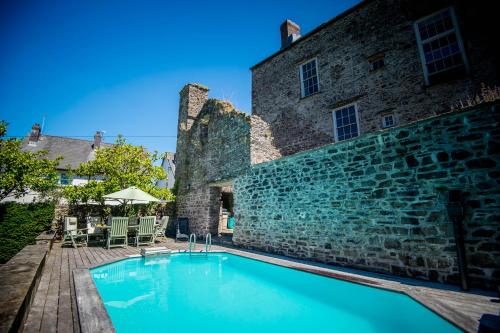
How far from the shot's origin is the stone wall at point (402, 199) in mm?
3857

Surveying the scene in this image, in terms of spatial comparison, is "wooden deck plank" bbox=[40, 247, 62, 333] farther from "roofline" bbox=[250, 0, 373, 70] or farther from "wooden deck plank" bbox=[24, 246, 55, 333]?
"roofline" bbox=[250, 0, 373, 70]

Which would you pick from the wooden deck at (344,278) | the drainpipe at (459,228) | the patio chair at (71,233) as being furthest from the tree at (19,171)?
the drainpipe at (459,228)

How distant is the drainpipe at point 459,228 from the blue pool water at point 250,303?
1.10m

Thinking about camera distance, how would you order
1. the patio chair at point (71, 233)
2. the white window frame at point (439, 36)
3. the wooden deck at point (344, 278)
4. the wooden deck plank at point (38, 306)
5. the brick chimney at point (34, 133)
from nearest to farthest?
1. the wooden deck plank at point (38, 306)
2. the wooden deck at point (344, 278)
3. the white window frame at point (439, 36)
4. the patio chair at point (71, 233)
5. the brick chimney at point (34, 133)

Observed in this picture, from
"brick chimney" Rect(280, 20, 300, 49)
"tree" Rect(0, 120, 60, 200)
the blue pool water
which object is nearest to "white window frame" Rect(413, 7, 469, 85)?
"brick chimney" Rect(280, 20, 300, 49)

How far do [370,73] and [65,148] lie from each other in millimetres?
26695

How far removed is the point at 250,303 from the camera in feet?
13.4

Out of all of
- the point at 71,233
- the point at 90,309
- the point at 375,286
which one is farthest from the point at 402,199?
the point at 71,233

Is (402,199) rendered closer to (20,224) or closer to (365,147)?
(365,147)

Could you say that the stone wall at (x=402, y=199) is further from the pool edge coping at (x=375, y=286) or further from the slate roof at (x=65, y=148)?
the slate roof at (x=65, y=148)

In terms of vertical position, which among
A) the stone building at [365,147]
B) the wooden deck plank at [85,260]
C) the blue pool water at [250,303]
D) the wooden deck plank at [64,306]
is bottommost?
the blue pool water at [250,303]

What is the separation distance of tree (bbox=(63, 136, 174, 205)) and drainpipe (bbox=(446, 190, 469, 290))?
10784 mm

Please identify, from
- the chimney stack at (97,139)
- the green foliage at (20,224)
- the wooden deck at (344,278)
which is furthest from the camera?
the chimney stack at (97,139)

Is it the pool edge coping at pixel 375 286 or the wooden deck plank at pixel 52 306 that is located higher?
the wooden deck plank at pixel 52 306
